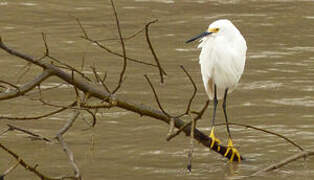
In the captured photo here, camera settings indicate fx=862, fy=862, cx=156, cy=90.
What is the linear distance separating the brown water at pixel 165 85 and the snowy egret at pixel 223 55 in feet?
1.73

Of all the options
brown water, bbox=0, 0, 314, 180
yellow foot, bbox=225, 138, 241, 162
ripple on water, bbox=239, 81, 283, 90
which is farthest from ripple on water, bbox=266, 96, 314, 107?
yellow foot, bbox=225, 138, 241, 162

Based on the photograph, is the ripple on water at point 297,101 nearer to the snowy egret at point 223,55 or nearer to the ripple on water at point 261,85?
the ripple on water at point 261,85

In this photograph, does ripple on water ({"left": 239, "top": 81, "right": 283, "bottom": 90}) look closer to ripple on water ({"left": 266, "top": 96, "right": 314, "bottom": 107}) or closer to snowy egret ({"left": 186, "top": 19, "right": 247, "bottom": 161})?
ripple on water ({"left": 266, "top": 96, "right": 314, "bottom": 107})

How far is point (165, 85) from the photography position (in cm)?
929

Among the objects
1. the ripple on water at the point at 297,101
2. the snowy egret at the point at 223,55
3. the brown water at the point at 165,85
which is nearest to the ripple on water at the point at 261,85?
the brown water at the point at 165,85

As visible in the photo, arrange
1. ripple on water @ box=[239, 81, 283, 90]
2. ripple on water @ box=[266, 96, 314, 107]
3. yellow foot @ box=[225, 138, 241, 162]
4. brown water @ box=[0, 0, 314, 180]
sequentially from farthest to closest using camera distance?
ripple on water @ box=[239, 81, 283, 90]
ripple on water @ box=[266, 96, 314, 107]
brown water @ box=[0, 0, 314, 180]
yellow foot @ box=[225, 138, 241, 162]

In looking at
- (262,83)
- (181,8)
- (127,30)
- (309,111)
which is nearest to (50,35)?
(127,30)

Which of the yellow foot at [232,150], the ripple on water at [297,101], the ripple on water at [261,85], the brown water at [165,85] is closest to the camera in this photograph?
the yellow foot at [232,150]

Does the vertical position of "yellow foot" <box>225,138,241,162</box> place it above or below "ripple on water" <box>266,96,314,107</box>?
above

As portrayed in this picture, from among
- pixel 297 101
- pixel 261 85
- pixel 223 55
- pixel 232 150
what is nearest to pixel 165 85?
pixel 261 85

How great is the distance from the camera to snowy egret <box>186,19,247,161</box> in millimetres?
6875

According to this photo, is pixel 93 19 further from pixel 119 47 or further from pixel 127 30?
pixel 119 47

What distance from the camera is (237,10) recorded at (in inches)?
506

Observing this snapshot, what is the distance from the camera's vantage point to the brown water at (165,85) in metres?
6.99
